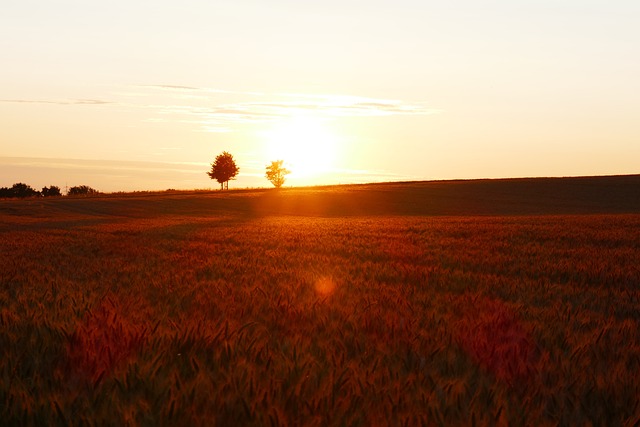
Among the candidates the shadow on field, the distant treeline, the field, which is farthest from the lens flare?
the distant treeline

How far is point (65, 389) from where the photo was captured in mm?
3236

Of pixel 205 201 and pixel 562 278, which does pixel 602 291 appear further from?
pixel 205 201

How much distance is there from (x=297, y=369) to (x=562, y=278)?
23.5 ft

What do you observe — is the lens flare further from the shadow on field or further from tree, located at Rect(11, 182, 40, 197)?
tree, located at Rect(11, 182, 40, 197)

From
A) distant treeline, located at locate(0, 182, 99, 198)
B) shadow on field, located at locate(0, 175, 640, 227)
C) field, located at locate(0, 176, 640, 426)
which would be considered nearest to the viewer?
field, located at locate(0, 176, 640, 426)

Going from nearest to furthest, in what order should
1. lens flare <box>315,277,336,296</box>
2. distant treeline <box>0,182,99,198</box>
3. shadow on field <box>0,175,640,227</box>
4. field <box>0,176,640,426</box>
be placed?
field <box>0,176,640,426</box>, lens flare <box>315,277,336,296</box>, shadow on field <box>0,175,640,227</box>, distant treeline <box>0,182,99,198</box>

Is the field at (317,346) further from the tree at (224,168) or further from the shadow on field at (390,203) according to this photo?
the tree at (224,168)

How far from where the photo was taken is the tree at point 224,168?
123 m

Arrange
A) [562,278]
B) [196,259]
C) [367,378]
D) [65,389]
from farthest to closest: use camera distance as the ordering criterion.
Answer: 1. [196,259]
2. [562,278]
3. [367,378]
4. [65,389]

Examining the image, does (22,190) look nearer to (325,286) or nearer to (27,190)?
(27,190)

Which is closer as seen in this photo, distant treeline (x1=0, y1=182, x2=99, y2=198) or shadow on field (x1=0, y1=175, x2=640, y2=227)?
shadow on field (x1=0, y1=175, x2=640, y2=227)

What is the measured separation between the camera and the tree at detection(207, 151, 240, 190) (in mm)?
123375

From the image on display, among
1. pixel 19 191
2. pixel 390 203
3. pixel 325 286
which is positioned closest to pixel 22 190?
pixel 19 191

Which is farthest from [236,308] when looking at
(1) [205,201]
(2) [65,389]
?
(1) [205,201]
